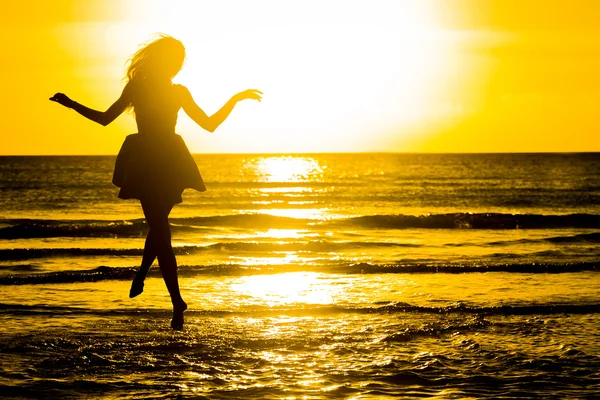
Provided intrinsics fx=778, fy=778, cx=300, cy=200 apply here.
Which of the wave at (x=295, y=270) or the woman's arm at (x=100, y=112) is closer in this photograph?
the woman's arm at (x=100, y=112)

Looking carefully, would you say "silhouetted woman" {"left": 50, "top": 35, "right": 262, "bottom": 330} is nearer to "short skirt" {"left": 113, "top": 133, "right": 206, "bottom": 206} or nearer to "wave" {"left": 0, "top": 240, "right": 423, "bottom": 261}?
"short skirt" {"left": 113, "top": 133, "right": 206, "bottom": 206}

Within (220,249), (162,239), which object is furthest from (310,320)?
(220,249)

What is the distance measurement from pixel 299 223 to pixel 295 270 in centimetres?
1533

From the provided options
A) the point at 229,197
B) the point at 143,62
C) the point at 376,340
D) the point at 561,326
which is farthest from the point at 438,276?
the point at 229,197

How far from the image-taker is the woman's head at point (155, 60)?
6.69m

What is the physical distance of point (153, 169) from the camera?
6.67 m

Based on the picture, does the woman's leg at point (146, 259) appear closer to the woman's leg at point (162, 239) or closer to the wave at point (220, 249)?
the woman's leg at point (162, 239)

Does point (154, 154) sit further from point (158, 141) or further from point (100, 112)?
point (100, 112)

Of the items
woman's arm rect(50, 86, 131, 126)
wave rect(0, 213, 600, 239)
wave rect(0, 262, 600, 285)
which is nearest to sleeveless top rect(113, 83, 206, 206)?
woman's arm rect(50, 86, 131, 126)

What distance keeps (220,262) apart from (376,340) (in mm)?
8025

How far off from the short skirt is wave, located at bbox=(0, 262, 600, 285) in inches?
220

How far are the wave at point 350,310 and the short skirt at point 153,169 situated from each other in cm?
231

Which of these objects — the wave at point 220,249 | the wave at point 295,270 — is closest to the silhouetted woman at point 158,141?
the wave at point 295,270

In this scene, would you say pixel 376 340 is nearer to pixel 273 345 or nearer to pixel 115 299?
pixel 273 345
